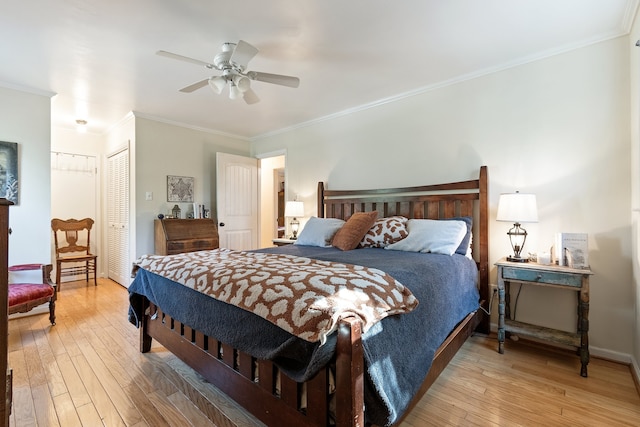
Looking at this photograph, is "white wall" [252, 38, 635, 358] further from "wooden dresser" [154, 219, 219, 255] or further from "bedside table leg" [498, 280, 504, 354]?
"wooden dresser" [154, 219, 219, 255]

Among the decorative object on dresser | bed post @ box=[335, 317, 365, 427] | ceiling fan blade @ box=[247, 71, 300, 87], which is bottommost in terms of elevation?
bed post @ box=[335, 317, 365, 427]

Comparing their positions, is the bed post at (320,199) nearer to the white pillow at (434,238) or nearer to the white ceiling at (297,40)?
the white ceiling at (297,40)

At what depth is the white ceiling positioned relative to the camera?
1.90m

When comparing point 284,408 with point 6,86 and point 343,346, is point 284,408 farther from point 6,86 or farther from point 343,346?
point 6,86

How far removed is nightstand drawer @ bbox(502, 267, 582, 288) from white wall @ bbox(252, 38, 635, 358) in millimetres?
399

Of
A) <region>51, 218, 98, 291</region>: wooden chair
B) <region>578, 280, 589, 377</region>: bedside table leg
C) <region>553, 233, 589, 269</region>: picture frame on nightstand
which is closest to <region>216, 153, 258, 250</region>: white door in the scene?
<region>51, 218, 98, 291</region>: wooden chair

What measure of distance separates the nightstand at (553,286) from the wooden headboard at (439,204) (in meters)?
0.36

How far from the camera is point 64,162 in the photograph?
15.1 ft

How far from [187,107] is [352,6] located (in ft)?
8.66

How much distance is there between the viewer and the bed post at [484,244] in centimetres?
264

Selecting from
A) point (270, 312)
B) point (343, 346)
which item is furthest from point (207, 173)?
point (343, 346)

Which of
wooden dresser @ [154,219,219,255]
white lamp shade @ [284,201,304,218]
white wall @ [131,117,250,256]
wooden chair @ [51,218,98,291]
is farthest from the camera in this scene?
wooden chair @ [51,218,98,291]

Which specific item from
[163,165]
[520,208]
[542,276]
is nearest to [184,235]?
[163,165]

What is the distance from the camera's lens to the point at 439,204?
301 centimetres
